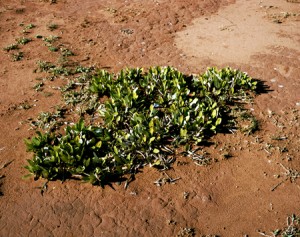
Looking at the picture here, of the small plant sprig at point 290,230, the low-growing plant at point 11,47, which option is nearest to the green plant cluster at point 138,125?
the small plant sprig at point 290,230

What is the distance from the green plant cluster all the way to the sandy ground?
23 centimetres

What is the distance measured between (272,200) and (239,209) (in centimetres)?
45

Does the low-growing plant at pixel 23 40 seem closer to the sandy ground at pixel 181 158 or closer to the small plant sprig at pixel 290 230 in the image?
the sandy ground at pixel 181 158

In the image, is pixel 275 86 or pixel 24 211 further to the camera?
pixel 275 86

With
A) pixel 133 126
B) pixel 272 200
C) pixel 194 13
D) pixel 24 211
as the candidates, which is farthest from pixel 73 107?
pixel 194 13

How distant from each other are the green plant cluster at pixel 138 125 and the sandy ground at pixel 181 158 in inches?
9.1

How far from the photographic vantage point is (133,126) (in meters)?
4.75

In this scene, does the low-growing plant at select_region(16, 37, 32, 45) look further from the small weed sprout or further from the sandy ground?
the small weed sprout

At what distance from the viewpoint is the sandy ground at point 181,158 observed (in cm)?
372

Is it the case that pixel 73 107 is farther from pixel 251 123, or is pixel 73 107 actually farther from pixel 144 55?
pixel 251 123

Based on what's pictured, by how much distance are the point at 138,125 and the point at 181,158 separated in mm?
762

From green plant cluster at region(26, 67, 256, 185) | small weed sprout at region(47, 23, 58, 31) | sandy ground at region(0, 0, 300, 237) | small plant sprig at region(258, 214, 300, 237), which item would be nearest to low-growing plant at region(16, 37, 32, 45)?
sandy ground at region(0, 0, 300, 237)

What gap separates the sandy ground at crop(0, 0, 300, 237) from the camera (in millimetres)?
3725

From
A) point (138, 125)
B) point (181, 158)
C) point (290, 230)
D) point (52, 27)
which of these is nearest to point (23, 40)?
point (52, 27)
